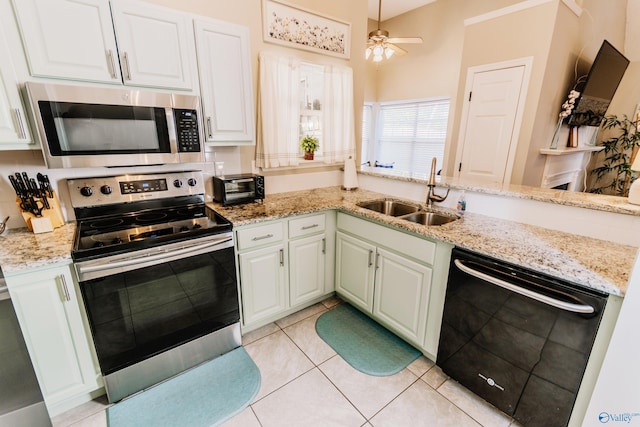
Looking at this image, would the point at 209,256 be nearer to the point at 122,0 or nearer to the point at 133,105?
the point at 133,105

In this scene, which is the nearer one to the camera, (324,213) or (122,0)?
(122,0)

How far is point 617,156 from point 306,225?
18.3 feet

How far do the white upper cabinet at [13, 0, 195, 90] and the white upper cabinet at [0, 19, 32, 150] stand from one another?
3.2 inches

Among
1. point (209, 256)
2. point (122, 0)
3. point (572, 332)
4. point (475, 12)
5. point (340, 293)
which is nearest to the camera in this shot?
point (572, 332)

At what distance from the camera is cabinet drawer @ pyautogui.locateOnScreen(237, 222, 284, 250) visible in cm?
187

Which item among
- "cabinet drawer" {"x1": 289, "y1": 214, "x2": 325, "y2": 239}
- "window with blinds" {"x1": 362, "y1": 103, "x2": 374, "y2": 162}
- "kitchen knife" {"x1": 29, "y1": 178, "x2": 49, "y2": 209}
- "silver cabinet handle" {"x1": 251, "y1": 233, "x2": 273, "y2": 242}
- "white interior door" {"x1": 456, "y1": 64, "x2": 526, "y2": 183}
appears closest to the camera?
"kitchen knife" {"x1": 29, "y1": 178, "x2": 49, "y2": 209}

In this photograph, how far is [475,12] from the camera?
3990 millimetres

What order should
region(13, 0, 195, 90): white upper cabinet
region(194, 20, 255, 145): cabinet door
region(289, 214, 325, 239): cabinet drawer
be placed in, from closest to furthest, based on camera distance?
region(13, 0, 195, 90): white upper cabinet, region(194, 20, 255, 145): cabinet door, region(289, 214, 325, 239): cabinet drawer

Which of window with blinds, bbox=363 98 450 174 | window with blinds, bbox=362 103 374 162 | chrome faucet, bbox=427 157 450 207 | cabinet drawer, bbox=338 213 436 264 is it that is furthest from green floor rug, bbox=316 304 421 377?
window with blinds, bbox=362 103 374 162

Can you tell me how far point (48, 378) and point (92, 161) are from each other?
1.12 meters

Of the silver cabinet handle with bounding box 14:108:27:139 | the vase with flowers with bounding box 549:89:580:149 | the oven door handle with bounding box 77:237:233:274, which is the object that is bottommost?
the oven door handle with bounding box 77:237:233:274

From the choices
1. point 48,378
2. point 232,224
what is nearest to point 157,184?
point 232,224

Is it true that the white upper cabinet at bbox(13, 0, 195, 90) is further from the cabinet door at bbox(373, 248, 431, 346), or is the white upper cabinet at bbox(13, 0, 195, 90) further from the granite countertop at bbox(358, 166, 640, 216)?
the granite countertop at bbox(358, 166, 640, 216)

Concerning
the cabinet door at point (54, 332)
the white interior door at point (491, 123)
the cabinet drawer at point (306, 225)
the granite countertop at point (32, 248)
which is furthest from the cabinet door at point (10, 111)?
the white interior door at point (491, 123)
